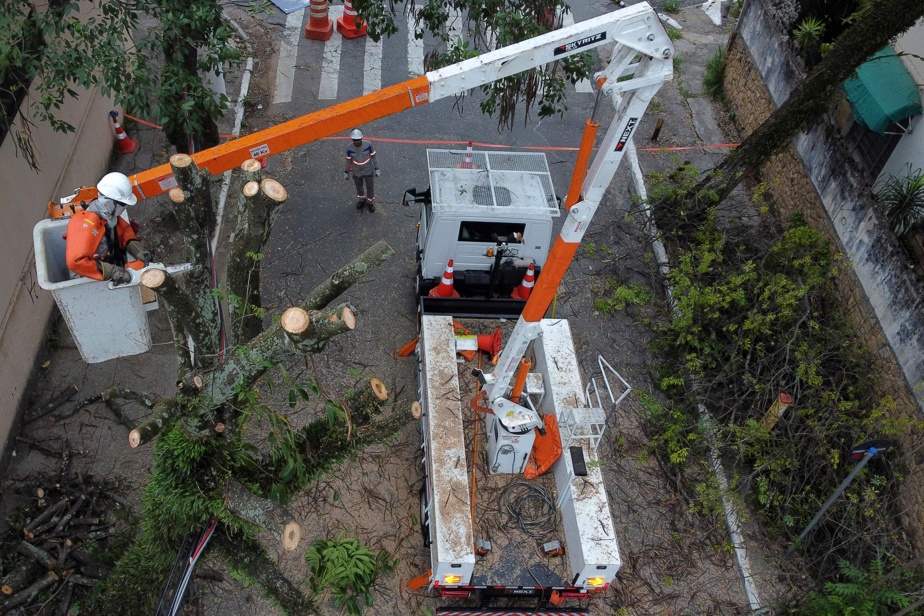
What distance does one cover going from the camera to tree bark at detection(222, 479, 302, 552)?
5.90m

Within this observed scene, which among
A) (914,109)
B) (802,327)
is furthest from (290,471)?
(914,109)

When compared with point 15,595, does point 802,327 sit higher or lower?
higher

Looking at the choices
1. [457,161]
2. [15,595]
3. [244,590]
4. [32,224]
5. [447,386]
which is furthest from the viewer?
[457,161]

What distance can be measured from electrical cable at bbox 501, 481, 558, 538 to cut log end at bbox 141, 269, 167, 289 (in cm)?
431

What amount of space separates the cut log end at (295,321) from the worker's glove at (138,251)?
3.87m

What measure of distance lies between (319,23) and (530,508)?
Answer: 11536 millimetres

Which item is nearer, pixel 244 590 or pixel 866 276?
pixel 244 590

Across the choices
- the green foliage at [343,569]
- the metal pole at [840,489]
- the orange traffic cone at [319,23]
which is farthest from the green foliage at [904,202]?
the orange traffic cone at [319,23]

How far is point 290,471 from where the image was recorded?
6160 millimetres

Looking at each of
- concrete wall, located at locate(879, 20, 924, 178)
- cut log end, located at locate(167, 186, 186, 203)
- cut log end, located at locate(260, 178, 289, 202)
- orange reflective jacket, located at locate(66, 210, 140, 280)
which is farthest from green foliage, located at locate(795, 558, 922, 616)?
orange reflective jacket, located at locate(66, 210, 140, 280)

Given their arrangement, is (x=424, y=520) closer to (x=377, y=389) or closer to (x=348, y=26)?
(x=377, y=389)

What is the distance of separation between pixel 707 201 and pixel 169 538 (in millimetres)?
9119

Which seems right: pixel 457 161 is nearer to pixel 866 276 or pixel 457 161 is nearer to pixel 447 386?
pixel 447 386

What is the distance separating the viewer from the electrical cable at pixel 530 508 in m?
7.64
